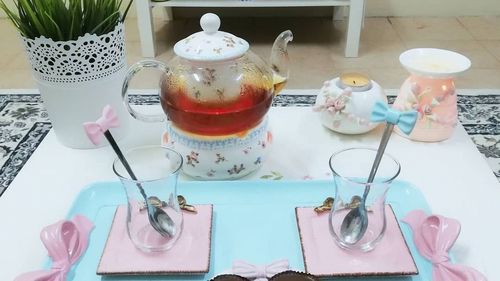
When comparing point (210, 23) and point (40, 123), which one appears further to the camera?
point (40, 123)

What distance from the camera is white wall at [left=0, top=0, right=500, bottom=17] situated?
6.94ft

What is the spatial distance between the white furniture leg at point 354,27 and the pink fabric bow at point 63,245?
1.35 m

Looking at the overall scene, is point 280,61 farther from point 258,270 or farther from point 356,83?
point 258,270

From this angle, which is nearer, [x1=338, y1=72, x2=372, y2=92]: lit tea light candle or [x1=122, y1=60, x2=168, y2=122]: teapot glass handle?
[x1=122, y1=60, x2=168, y2=122]: teapot glass handle

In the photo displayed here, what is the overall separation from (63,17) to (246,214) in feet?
1.17

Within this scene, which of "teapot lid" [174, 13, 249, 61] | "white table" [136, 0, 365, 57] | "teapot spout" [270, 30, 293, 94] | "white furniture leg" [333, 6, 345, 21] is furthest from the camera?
"white furniture leg" [333, 6, 345, 21]

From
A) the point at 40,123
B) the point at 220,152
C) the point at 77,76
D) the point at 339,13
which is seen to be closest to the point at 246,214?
the point at 220,152

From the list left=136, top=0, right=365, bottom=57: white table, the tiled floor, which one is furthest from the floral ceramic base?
left=136, top=0, right=365, bottom=57: white table

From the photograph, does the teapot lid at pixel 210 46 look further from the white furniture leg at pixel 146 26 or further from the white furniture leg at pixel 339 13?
the white furniture leg at pixel 339 13

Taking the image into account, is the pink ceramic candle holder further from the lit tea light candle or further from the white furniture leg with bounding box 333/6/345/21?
the white furniture leg with bounding box 333/6/345/21

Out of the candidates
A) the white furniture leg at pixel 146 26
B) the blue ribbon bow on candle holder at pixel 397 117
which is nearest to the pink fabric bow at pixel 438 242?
the blue ribbon bow on candle holder at pixel 397 117

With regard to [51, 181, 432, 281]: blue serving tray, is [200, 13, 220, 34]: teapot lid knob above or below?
above

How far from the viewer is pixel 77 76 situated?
686 mm

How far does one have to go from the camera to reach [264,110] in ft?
2.13
